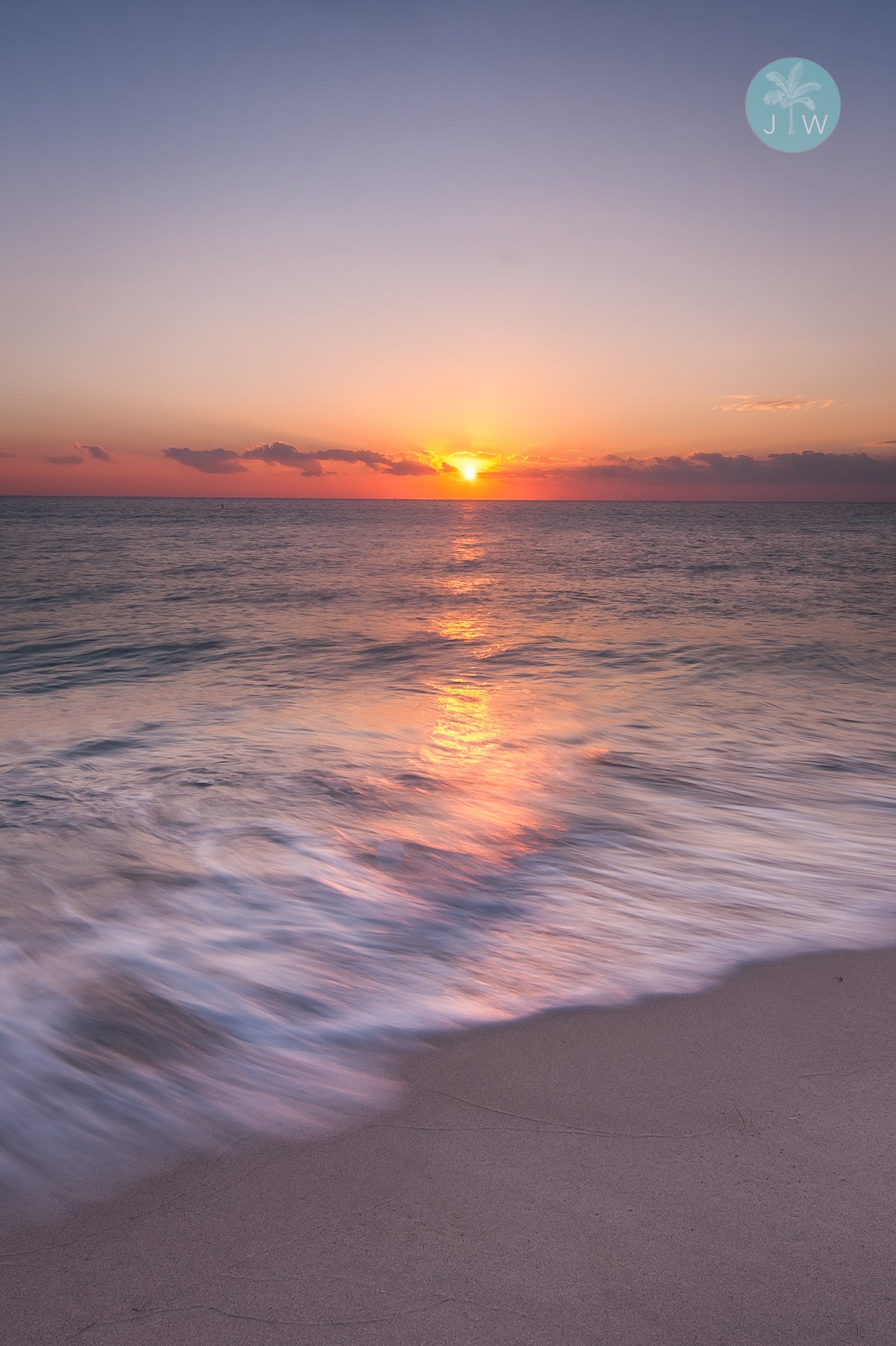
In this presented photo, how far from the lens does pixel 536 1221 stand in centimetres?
182

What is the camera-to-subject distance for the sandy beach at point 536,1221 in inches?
62.7

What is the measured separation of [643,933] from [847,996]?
0.91m

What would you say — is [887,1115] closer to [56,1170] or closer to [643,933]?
[643,933]

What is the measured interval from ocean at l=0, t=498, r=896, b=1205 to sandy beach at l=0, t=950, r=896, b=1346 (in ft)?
0.87

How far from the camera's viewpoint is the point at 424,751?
263 inches

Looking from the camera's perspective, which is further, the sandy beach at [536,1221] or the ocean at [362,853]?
the ocean at [362,853]

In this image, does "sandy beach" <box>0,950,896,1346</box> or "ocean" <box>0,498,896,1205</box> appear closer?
"sandy beach" <box>0,950,896,1346</box>

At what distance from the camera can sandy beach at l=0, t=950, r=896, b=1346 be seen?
159cm

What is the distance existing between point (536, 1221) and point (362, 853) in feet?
9.10

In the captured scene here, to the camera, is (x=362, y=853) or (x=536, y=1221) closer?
(x=536, y=1221)

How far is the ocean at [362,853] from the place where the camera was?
2600 mm

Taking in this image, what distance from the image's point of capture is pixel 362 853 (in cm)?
448

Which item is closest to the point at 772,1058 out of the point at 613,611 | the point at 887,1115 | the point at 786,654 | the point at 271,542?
the point at 887,1115

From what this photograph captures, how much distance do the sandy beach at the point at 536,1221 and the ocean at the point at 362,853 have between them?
0.87ft
